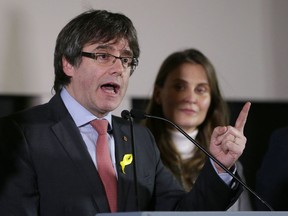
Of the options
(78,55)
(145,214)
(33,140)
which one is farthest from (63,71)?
(145,214)

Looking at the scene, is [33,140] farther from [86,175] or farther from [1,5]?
[1,5]

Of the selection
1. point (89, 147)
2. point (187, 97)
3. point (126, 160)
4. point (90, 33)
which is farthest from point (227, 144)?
point (187, 97)

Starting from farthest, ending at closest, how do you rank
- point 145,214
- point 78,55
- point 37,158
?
point 78,55 < point 37,158 < point 145,214

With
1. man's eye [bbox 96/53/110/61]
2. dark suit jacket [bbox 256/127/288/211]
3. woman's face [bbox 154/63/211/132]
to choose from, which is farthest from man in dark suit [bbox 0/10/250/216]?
woman's face [bbox 154/63/211/132]

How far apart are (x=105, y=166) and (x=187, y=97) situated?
3.58 feet

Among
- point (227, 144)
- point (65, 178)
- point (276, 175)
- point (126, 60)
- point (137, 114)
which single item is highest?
point (126, 60)

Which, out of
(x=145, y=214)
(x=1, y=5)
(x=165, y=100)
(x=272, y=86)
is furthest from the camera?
(x=272, y=86)

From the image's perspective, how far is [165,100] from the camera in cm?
346

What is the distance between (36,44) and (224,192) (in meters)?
1.36

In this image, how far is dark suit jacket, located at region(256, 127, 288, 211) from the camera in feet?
9.36

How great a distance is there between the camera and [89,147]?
2.44 metres

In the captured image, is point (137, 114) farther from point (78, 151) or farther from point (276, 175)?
point (276, 175)

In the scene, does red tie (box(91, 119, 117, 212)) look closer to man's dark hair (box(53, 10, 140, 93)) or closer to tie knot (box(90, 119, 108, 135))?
tie knot (box(90, 119, 108, 135))

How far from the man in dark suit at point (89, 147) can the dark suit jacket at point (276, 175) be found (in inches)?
18.0
